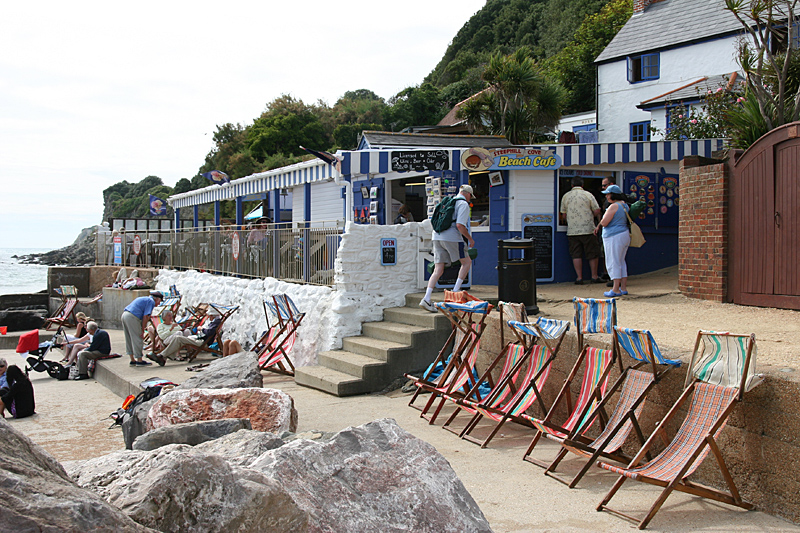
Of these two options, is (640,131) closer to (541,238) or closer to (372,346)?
(541,238)

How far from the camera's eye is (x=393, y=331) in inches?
342

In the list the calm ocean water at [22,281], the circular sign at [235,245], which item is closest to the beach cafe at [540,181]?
the circular sign at [235,245]

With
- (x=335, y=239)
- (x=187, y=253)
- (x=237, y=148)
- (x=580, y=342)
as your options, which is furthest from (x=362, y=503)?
(x=237, y=148)

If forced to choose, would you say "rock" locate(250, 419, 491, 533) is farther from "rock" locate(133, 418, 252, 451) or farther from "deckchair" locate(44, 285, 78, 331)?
"deckchair" locate(44, 285, 78, 331)

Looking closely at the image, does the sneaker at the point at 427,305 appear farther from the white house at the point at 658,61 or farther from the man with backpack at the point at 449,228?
the white house at the point at 658,61

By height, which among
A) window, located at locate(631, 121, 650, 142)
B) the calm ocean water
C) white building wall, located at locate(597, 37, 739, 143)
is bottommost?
the calm ocean water

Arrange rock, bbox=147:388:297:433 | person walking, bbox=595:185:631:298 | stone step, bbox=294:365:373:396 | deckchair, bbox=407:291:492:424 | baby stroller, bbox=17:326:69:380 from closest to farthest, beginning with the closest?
rock, bbox=147:388:297:433 → deckchair, bbox=407:291:492:424 → stone step, bbox=294:365:373:396 → person walking, bbox=595:185:631:298 → baby stroller, bbox=17:326:69:380

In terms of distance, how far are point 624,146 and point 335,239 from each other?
217 inches

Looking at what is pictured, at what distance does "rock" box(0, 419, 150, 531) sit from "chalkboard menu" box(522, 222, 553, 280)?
381 inches

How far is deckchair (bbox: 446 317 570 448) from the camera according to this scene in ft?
17.5

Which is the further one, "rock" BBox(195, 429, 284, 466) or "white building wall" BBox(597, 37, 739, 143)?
"white building wall" BBox(597, 37, 739, 143)

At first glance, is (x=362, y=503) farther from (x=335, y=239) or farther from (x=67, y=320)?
(x=67, y=320)

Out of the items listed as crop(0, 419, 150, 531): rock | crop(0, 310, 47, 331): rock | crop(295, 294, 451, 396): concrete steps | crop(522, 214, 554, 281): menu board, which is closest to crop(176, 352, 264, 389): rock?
crop(295, 294, 451, 396): concrete steps

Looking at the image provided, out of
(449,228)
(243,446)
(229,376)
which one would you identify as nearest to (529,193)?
(449,228)
